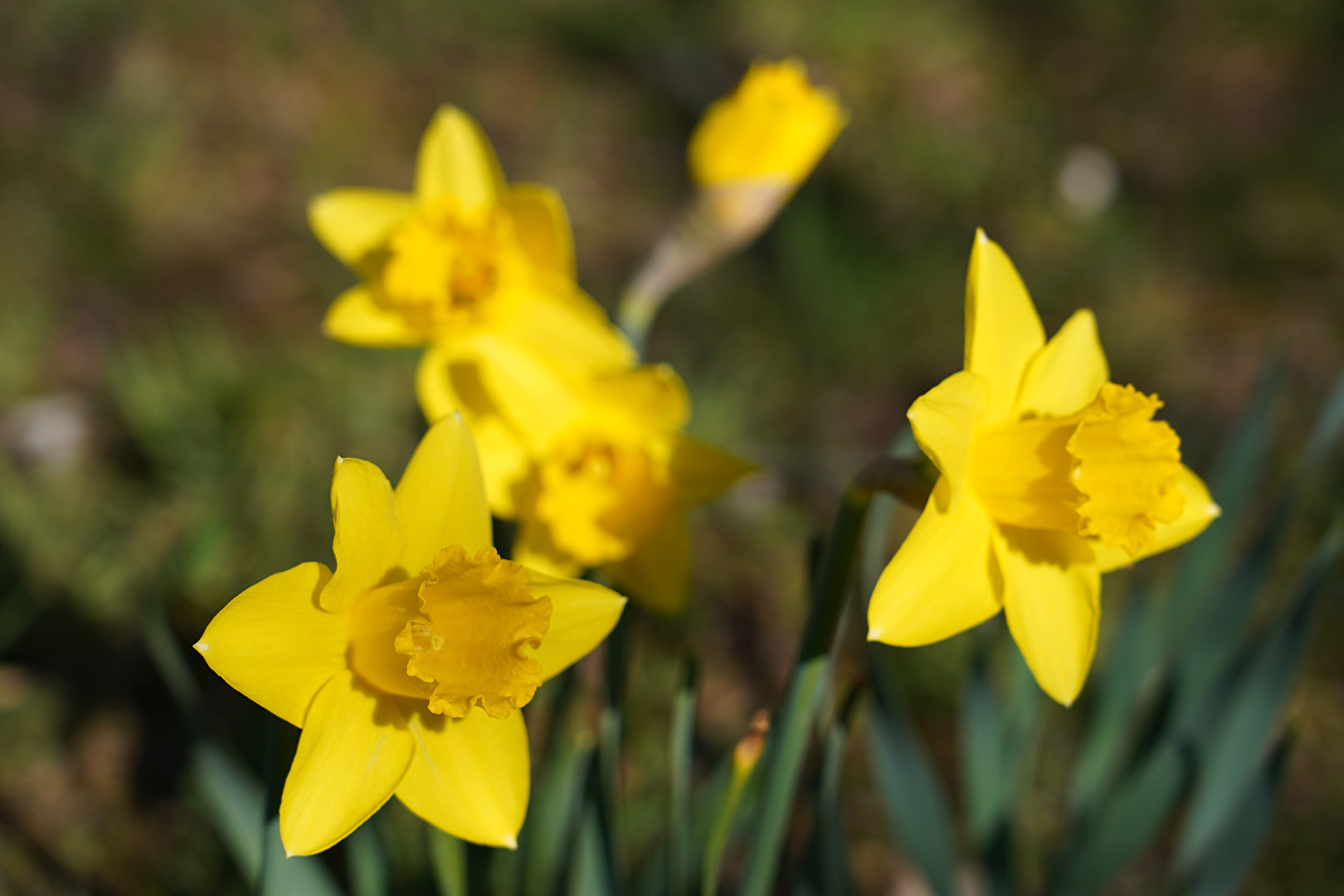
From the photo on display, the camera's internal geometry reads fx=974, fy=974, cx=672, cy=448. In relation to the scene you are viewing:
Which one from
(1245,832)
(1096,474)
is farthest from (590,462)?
(1245,832)

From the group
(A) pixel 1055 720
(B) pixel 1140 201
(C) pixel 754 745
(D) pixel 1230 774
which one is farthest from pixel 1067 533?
(B) pixel 1140 201

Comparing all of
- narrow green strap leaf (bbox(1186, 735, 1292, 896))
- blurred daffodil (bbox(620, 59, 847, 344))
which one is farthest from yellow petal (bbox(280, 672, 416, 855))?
narrow green strap leaf (bbox(1186, 735, 1292, 896))

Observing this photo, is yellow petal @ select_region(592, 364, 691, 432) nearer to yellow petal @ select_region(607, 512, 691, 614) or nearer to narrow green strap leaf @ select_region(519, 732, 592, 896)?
yellow petal @ select_region(607, 512, 691, 614)

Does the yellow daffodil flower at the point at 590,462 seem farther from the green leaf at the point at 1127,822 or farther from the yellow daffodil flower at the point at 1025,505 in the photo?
the green leaf at the point at 1127,822

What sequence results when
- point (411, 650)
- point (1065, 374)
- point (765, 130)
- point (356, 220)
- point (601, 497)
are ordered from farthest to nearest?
point (356, 220), point (765, 130), point (601, 497), point (1065, 374), point (411, 650)

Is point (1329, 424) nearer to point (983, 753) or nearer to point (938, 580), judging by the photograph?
point (983, 753)

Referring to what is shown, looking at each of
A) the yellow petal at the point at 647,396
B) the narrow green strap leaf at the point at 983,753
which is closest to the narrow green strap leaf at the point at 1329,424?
the narrow green strap leaf at the point at 983,753

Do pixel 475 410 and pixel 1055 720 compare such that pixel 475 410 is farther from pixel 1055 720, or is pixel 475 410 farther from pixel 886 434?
pixel 886 434
